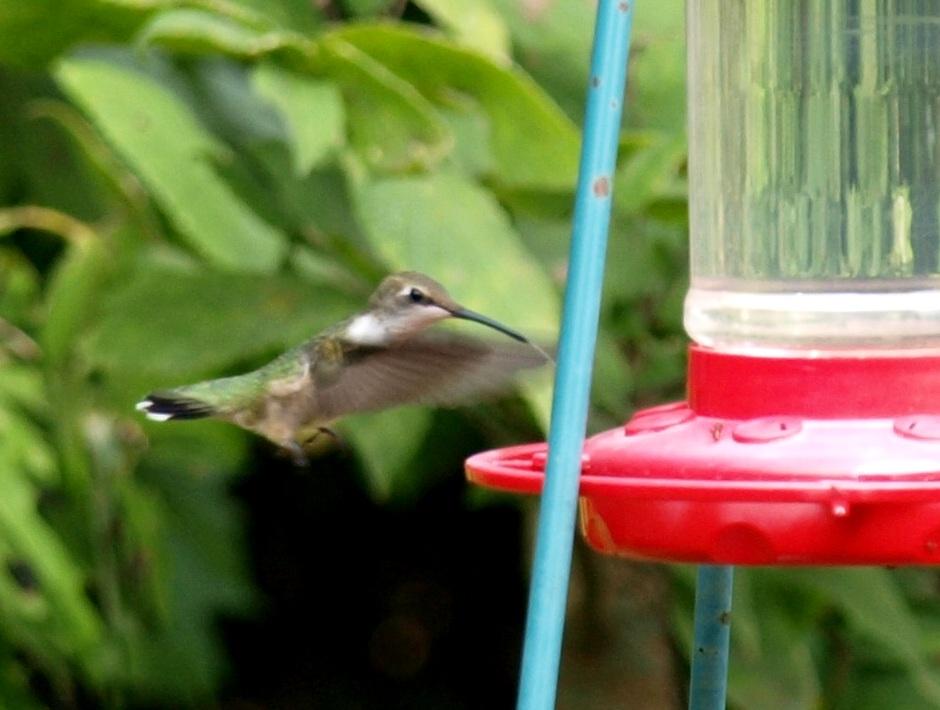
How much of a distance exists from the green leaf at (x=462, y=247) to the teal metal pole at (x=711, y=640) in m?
0.58

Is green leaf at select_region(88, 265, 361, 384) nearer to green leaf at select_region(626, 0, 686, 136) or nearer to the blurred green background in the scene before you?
the blurred green background

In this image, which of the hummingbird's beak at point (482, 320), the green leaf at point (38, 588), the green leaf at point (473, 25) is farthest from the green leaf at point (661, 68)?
the green leaf at point (38, 588)

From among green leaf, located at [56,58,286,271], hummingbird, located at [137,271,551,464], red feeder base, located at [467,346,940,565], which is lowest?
red feeder base, located at [467,346,940,565]

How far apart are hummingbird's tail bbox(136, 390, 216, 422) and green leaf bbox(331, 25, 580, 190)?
0.63 metres

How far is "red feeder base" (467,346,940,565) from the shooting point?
1742 millimetres

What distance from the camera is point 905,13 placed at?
8.14 feet

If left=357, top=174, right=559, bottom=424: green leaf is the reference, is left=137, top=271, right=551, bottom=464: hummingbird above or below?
below

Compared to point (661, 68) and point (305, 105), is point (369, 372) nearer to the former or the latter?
point (305, 105)

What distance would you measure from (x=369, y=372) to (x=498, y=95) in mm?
585

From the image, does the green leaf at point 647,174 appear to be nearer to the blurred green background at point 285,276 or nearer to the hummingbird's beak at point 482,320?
the blurred green background at point 285,276

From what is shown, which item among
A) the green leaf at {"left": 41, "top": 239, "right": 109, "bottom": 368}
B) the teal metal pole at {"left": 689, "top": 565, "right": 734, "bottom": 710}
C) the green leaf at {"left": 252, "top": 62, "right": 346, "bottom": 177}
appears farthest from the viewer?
the green leaf at {"left": 41, "top": 239, "right": 109, "bottom": 368}

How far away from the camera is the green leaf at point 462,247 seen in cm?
277

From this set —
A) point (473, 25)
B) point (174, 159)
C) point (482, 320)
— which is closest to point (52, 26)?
point (174, 159)

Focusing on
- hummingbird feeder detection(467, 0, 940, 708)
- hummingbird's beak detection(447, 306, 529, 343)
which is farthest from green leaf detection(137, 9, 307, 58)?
hummingbird feeder detection(467, 0, 940, 708)
